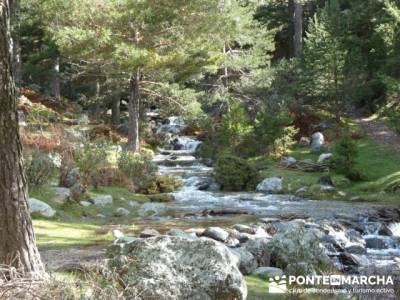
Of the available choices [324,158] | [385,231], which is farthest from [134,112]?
[385,231]

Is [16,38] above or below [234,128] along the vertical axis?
above

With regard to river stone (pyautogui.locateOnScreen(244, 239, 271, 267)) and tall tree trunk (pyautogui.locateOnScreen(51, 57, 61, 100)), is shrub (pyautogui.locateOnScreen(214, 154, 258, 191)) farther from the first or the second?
tall tree trunk (pyautogui.locateOnScreen(51, 57, 61, 100))

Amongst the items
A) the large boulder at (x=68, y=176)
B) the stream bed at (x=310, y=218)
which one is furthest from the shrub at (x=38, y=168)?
the stream bed at (x=310, y=218)

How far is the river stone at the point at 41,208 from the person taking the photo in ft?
36.4

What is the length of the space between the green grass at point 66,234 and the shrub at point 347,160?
1040 centimetres

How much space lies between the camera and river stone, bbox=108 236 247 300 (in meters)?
5.02

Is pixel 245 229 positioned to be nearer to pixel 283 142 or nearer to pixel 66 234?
pixel 66 234

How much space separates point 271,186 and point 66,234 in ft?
31.7

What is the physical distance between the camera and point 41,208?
36.8 ft

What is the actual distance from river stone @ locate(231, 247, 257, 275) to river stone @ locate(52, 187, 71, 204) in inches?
238

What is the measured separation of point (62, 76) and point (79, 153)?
60.6 feet

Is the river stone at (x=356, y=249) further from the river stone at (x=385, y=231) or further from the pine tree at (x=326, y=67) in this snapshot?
the pine tree at (x=326, y=67)

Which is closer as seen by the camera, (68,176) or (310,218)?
(310,218)

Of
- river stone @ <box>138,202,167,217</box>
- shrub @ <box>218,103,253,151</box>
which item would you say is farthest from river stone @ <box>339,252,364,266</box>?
shrub @ <box>218,103,253,151</box>
